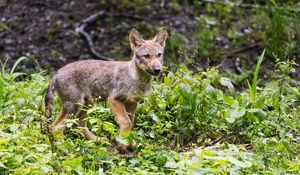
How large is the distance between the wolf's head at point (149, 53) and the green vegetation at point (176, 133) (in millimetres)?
396

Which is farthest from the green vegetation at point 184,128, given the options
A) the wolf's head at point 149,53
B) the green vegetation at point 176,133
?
the wolf's head at point 149,53

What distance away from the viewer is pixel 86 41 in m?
13.5

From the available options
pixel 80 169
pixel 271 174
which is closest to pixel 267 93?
pixel 271 174

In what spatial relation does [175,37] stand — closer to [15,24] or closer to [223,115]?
[15,24]

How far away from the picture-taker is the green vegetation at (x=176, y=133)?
243 inches

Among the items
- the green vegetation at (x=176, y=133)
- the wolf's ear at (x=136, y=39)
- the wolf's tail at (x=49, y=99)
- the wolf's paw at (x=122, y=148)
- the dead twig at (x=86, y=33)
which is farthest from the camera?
the dead twig at (x=86, y=33)

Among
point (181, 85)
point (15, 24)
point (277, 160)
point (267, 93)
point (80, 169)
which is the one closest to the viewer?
point (80, 169)

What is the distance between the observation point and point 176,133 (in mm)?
7668

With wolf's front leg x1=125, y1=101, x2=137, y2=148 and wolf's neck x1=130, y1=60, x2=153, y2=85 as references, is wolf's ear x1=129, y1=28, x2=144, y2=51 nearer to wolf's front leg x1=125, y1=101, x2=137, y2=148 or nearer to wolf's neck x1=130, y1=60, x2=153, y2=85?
wolf's neck x1=130, y1=60, x2=153, y2=85

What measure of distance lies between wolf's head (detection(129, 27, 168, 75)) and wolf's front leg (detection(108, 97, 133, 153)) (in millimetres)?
490

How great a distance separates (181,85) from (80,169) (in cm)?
188

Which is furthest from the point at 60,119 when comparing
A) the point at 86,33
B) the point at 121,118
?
the point at 86,33

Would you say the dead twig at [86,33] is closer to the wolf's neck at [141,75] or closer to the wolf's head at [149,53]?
the wolf's head at [149,53]

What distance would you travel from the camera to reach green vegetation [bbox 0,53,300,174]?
6.16 meters
